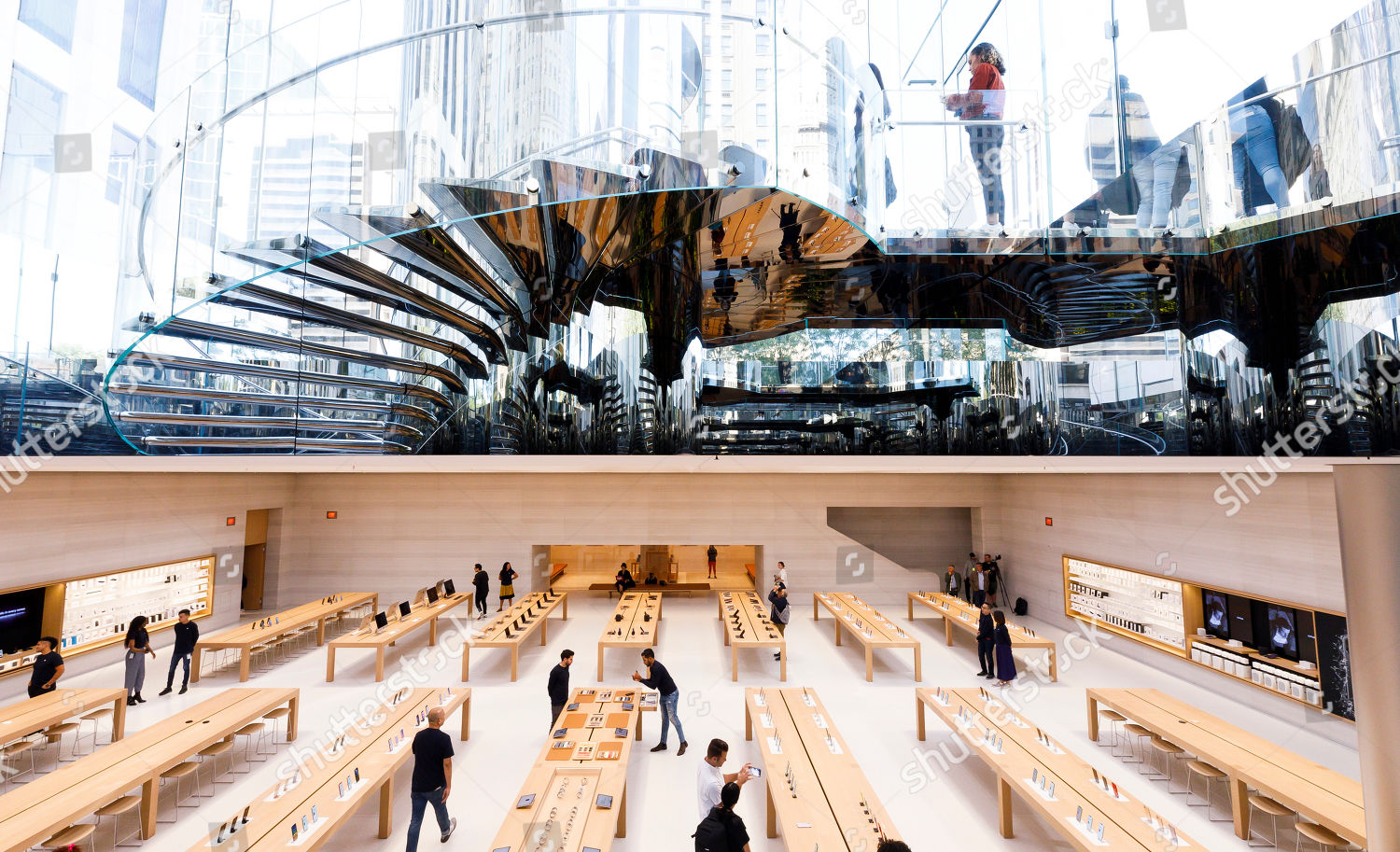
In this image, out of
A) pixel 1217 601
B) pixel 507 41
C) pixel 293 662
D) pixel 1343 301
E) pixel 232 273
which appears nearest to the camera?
pixel 232 273

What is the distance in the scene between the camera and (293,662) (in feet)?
28.8

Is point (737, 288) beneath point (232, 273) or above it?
above

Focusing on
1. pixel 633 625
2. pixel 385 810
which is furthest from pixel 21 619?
pixel 633 625

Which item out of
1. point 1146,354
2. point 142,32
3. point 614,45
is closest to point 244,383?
point 614,45

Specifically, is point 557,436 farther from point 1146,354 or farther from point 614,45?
point 1146,354

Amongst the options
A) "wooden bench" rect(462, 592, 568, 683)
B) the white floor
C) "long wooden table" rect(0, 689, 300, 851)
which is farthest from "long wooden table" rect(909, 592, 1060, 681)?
"long wooden table" rect(0, 689, 300, 851)

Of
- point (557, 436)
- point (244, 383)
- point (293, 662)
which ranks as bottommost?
point (293, 662)

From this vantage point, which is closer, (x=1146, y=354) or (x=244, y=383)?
(x=244, y=383)

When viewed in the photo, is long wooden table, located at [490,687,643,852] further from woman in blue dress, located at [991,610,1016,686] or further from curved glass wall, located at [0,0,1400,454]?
woman in blue dress, located at [991,610,1016,686]

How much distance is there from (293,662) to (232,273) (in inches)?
289

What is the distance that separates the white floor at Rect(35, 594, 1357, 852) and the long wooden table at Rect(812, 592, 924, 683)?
11.1 inches

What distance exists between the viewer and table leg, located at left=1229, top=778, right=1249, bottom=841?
174 inches

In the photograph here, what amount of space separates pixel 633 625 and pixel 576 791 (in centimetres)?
494

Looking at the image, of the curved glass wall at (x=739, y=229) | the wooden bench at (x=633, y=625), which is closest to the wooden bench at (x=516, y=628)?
the wooden bench at (x=633, y=625)
